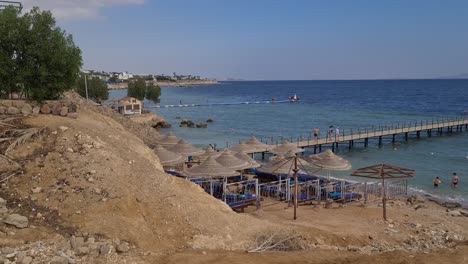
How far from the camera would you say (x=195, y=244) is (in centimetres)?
1288

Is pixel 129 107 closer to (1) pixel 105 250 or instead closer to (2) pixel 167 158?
(2) pixel 167 158

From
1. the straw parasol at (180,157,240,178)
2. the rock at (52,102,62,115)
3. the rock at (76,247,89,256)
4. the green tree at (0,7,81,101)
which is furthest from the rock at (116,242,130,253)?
the green tree at (0,7,81,101)

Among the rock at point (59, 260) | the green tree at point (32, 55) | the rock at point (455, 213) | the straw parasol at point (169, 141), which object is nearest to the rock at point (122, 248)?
the rock at point (59, 260)

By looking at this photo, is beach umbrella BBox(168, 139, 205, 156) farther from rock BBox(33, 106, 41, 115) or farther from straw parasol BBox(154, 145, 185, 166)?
rock BBox(33, 106, 41, 115)

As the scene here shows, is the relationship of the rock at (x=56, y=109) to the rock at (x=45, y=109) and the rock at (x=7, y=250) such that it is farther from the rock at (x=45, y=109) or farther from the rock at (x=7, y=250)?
the rock at (x=7, y=250)

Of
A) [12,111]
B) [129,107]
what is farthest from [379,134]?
[12,111]

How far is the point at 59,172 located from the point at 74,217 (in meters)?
2.03

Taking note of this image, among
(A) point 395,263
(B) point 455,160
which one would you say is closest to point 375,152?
(B) point 455,160

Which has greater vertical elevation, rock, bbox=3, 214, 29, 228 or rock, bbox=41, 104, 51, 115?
rock, bbox=41, 104, 51, 115

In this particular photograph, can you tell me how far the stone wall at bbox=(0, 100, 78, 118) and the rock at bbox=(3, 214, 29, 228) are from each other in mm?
6087

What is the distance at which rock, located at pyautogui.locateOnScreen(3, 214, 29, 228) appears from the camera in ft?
38.5

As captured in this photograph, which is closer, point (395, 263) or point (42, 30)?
point (395, 263)

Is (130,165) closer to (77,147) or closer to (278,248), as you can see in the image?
(77,147)

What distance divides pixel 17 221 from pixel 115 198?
268 centimetres
